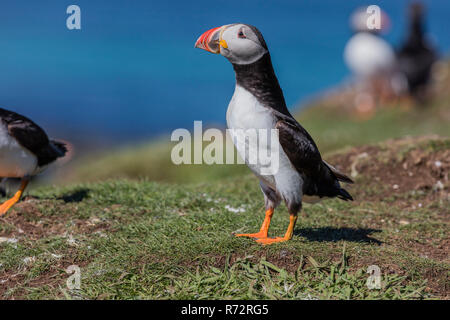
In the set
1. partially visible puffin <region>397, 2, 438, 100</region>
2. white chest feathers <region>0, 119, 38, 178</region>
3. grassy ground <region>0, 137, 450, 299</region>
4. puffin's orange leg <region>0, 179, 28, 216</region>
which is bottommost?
grassy ground <region>0, 137, 450, 299</region>

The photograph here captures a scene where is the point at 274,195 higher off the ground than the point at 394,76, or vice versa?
the point at 394,76

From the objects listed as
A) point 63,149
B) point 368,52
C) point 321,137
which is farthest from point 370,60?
point 63,149

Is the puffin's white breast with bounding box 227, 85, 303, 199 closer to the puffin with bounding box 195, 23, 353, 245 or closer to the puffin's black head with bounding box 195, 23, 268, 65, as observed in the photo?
the puffin with bounding box 195, 23, 353, 245

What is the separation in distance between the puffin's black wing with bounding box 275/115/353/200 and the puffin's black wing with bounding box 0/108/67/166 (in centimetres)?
327

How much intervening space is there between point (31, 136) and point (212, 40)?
117 inches

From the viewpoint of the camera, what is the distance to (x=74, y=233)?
543 cm

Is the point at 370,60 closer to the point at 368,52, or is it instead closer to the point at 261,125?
the point at 368,52

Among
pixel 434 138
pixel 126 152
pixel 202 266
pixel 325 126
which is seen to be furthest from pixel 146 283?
pixel 325 126

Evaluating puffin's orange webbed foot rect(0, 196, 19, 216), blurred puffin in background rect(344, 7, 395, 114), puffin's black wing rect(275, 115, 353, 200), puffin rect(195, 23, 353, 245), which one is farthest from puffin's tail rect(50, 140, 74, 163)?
blurred puffin in background rect(344, 7, 395, 114)

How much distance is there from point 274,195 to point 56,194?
3372 mm

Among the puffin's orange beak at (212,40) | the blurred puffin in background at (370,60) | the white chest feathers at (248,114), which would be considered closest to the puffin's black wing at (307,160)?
the white chest feathers at (248,114)

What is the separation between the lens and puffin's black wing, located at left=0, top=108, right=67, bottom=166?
6.15m

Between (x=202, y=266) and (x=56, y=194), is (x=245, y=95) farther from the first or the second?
(x=56, y=194)
